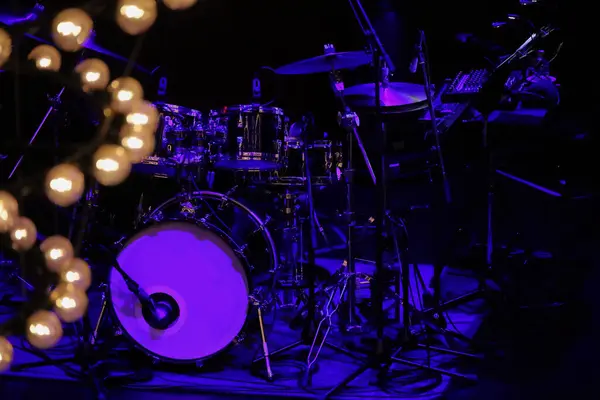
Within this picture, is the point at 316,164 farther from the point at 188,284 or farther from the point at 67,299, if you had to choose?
the point at 67,299

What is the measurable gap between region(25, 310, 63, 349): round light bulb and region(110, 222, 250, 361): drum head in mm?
564

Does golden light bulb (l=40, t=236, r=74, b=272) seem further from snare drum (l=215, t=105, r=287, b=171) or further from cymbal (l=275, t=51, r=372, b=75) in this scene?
cymbal (l=275, t=51, r=372, b=75)

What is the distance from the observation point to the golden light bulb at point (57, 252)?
3.01 meters

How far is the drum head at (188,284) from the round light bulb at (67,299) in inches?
13.5

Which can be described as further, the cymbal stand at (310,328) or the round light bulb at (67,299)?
the round light bulb at (67,299)

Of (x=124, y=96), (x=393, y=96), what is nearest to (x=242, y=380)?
(x=393, y=96)

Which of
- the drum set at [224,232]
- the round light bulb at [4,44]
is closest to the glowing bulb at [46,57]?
the round light bulb at [4,44]

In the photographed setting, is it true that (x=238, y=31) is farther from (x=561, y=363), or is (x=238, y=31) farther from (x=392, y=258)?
(x=561, y=363)

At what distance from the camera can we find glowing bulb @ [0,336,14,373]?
2.67m

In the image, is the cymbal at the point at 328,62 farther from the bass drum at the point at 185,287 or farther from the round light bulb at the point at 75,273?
the round light bulb at the point at 75,273

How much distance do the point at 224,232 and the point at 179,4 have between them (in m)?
2.42

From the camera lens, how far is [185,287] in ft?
9.02

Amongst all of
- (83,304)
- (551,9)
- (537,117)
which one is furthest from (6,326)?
(551,9)

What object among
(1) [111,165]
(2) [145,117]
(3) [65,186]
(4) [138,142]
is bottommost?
(3) [65,186]
